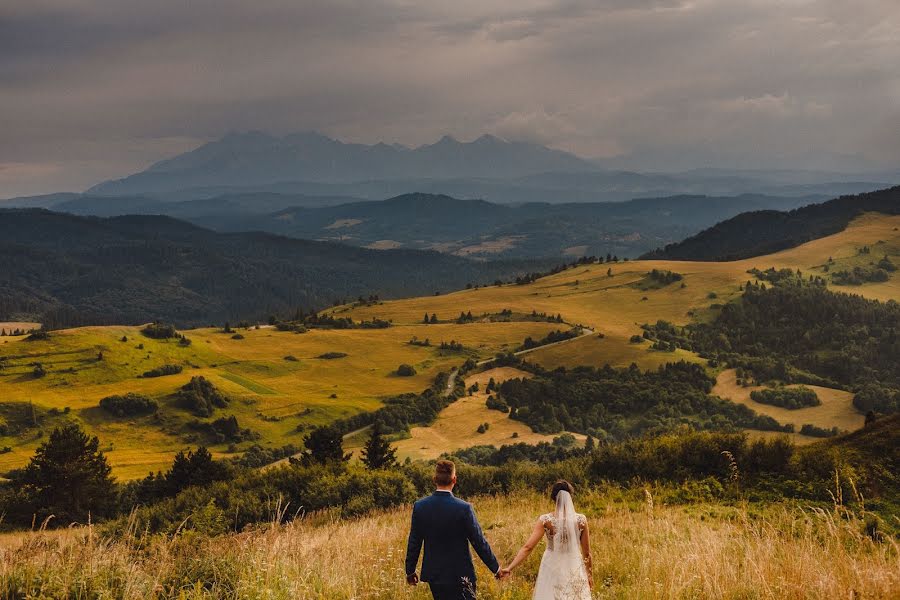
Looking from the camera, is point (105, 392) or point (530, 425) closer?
point (530, 425)

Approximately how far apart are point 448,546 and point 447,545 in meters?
0.02

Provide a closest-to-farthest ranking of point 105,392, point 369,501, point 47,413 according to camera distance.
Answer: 1. point 369,501
2. point 47,413
3. point 105,392

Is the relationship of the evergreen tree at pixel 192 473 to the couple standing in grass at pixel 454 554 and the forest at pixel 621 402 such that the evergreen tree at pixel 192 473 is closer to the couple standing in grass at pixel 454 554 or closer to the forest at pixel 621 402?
the couple standing in grass at pixel 454 554

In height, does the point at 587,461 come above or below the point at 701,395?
above

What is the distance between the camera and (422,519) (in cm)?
896

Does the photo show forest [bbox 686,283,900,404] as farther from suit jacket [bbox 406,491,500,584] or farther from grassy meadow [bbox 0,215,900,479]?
suit jacket [bbox 406,491,500,584]

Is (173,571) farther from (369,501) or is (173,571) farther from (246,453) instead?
(246,453)

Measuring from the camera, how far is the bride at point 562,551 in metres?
9.08

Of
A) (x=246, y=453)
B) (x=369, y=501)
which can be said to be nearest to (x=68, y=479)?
(x=369, y=501)

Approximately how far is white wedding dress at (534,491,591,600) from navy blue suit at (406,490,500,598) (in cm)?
95

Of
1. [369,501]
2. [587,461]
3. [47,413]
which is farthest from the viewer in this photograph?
[47,413]

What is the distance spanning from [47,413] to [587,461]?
427 feet

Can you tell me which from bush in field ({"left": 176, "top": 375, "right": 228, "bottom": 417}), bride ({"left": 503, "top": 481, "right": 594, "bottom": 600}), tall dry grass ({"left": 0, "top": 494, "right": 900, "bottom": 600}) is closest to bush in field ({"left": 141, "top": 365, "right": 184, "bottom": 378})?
bush in field ({"left": 176, "top": 375, "right": 228, "bottom": 417})

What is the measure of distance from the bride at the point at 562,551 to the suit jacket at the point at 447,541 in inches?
28.0
